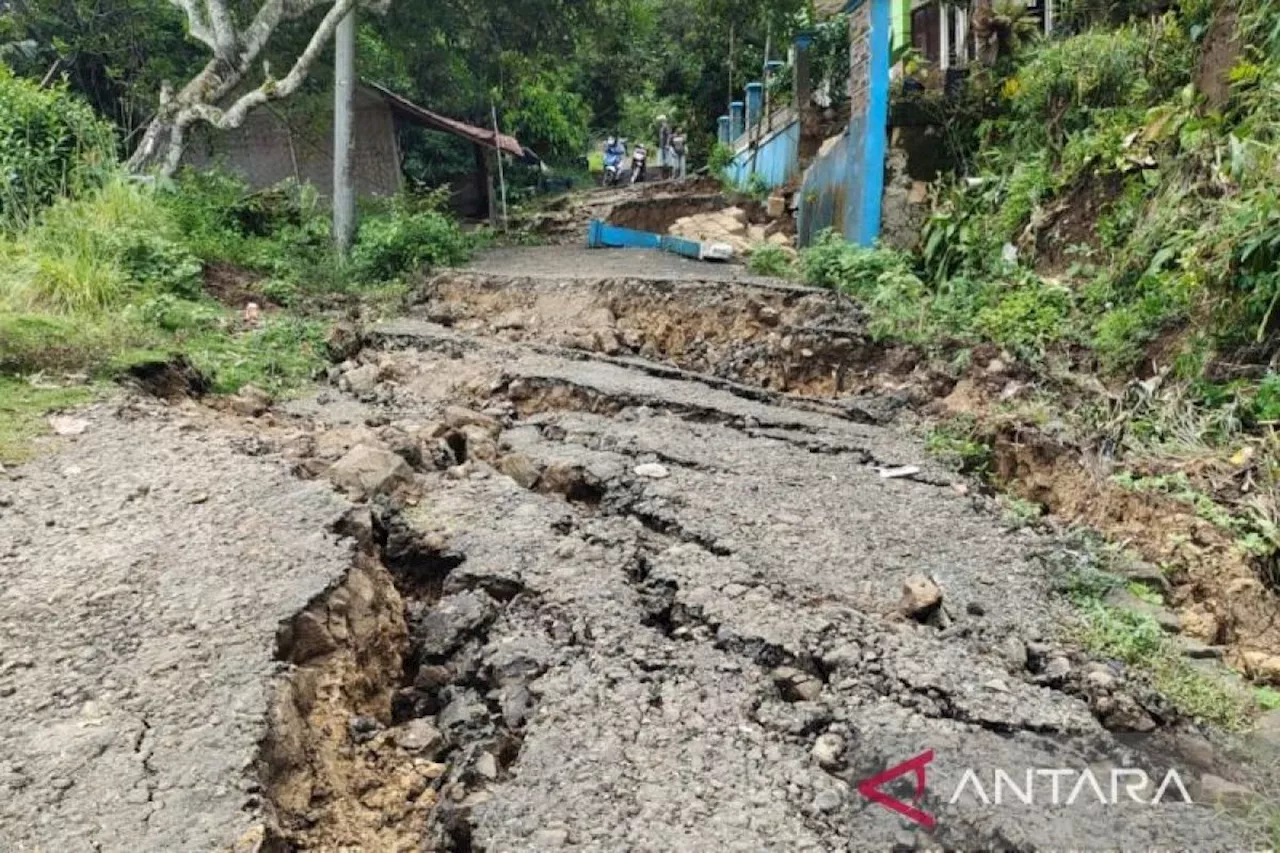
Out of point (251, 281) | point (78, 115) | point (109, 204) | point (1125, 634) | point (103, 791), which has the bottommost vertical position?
point (1125, 634)

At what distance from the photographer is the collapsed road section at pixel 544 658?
184 cm

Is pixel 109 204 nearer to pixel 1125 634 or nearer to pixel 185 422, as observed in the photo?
pixel 185 422

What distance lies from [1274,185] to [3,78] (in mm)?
9247

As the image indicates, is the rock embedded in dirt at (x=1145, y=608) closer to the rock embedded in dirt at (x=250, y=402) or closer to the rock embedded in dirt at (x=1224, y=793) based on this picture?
the rock embedded in dirt at (x=1224, y=793)

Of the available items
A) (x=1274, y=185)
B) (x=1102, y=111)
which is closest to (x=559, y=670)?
(x=1274, y=185)

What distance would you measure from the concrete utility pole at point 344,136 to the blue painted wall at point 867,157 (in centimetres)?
481

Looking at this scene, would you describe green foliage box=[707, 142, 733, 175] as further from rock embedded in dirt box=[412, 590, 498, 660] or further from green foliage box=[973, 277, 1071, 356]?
rock embedded in dirt box=[412, 590, 498, 660]

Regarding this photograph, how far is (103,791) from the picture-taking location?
5.76ft

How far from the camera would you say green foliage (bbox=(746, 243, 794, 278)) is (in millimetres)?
7247

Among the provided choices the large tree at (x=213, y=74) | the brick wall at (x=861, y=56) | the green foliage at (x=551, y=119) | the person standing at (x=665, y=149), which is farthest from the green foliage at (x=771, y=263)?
the person standing at (x=665, y=149)

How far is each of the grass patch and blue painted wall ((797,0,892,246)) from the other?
527 centimetres

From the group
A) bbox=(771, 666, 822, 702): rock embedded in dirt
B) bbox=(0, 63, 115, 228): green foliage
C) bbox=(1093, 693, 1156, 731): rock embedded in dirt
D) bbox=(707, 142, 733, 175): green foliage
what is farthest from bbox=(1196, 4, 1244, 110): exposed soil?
bbox=(707, 142, 733, 175): green foliage

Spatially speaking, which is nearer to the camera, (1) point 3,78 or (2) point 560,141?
(1) point 3,78

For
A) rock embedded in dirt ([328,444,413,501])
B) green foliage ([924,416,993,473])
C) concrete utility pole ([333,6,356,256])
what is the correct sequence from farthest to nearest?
concrete utility pole ([333,6,356,256]), green foliage ([924,416,993,473]), rock embedded in dirt ([328,444,413,501])
